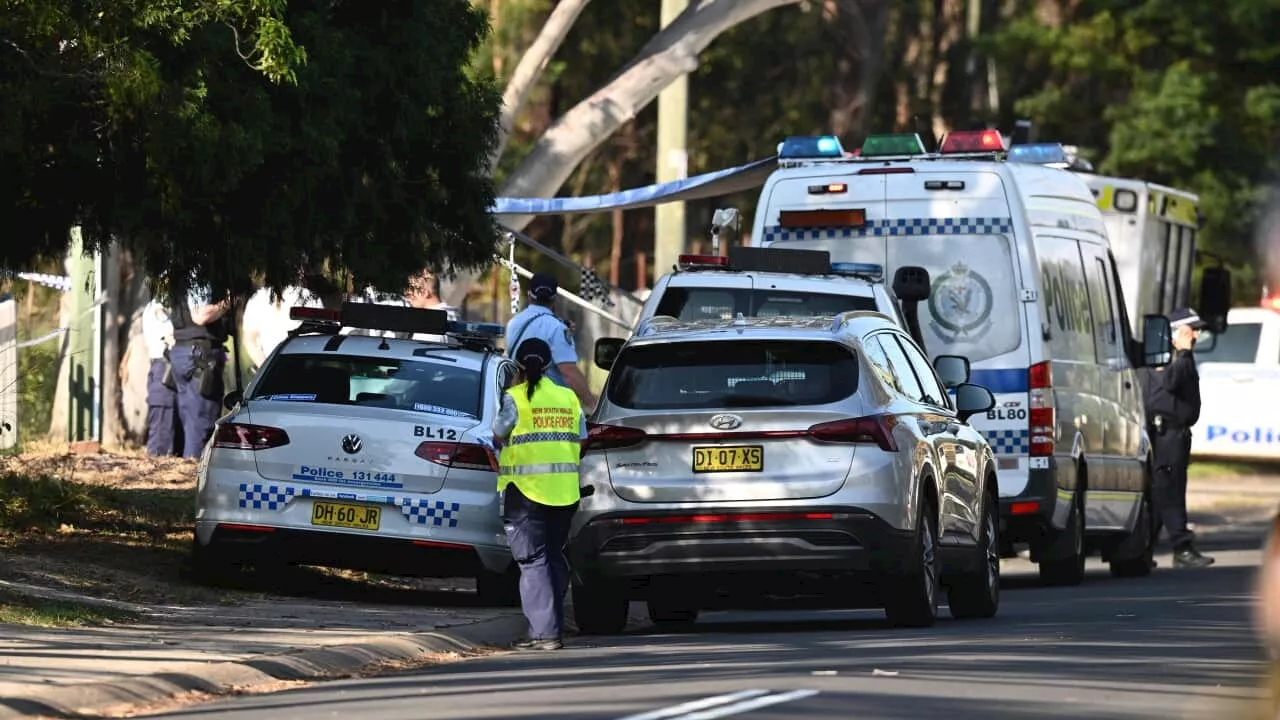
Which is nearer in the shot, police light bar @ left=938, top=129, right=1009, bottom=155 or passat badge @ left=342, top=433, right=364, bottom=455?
passat badge @ left=342, top=433, right=364, bottom=455

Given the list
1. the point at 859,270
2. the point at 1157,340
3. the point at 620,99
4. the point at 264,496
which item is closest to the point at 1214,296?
the point at 1157,340

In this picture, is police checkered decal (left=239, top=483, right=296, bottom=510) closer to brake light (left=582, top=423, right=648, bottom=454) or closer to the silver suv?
the silver suv

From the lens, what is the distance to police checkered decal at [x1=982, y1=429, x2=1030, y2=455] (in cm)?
1795

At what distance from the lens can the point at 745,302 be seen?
16.8m

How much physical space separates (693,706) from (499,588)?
5.98 meters

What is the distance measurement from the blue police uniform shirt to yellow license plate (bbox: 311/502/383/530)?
2.30 metres

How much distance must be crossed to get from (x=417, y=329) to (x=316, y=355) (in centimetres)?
65

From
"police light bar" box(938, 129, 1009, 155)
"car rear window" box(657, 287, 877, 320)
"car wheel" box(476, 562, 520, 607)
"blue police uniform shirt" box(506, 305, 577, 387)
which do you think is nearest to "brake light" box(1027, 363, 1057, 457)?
"police light bar" box(938, 129, 1009, 155)

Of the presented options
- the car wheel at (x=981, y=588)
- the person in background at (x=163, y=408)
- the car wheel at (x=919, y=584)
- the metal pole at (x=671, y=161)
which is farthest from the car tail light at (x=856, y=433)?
the metal pole at (x=671, y=161)

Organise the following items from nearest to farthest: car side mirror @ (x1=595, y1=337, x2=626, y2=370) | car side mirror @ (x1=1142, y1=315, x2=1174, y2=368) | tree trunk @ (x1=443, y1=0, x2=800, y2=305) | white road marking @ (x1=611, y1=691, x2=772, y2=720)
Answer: white road marking @ (x1=611, y1=691, x2=772, y2=720), car side mirror @ (x1=595, y1=337, x2=626, y2=370), car side mirror @ (x1=1142, y1=315, x2=1174, y2=368), tree trunk @ (x1=443, y1=0, x2=800, y2=305)

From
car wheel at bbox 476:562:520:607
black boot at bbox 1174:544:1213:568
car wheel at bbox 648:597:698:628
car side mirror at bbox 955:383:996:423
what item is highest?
car side mirror at bbox 955:383:996:423

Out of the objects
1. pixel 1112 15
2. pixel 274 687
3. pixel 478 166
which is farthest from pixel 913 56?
pixel 274 687

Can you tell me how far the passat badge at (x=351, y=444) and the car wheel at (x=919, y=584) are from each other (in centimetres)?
309

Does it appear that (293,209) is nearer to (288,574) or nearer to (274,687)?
(288,574)
